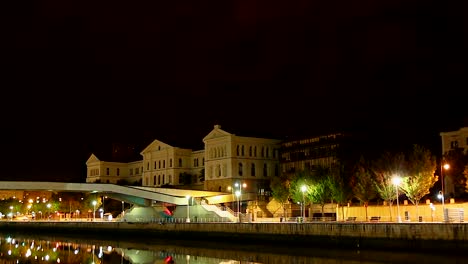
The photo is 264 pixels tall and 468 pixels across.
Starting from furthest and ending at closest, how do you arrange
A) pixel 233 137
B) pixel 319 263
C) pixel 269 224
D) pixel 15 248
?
pixel 233 137
pixel 15 248
pixel 269 224
pixel 319 263

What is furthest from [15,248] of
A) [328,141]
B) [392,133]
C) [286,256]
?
[392,133]

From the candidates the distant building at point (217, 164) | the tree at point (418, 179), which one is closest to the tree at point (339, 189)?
the tree at point (418, 179)

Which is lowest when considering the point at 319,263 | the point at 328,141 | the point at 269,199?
the point at 319,263

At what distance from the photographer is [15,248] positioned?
62.5 meters

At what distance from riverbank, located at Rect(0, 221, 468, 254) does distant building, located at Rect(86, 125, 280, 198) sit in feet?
76.2

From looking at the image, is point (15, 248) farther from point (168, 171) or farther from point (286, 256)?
point (168, 171)

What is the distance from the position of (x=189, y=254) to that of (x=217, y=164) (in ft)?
156

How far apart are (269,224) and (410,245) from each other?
15233 mm

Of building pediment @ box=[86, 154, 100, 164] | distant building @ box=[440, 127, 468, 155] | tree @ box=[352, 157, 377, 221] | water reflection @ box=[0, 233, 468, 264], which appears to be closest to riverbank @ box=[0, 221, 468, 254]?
water reflection @ box=[0, 233, 468, 264]

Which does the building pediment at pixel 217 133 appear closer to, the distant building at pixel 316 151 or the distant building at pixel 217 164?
the distant building at pixel 217 164

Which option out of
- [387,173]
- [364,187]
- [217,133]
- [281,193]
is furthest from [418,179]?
[217,133]

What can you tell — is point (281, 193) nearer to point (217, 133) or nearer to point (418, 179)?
point (418, 179)

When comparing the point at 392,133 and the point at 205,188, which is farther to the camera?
the point at 205,188

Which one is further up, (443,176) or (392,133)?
(392,133)
